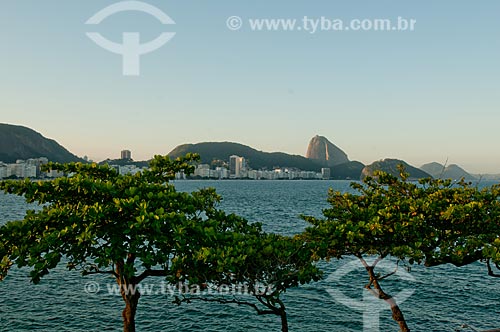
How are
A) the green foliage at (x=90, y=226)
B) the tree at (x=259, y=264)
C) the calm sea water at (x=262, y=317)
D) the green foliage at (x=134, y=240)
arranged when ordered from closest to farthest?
the green foliage at (x=90, y=226)
the green foliage at (x=134, y=240)
the tree at (x=259, y=264)
the calm sea water at (x=262, y=317)

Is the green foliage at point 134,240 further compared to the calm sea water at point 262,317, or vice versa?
the calm sea water at point 262,317

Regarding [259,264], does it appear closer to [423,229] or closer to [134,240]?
[134,240]

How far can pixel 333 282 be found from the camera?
34.2 meters

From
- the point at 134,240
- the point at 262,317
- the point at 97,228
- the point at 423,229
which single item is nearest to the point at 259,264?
the point at 134,240

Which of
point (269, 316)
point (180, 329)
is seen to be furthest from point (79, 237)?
point (269, 316)

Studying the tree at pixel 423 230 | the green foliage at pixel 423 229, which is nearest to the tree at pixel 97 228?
the green foliage at pixel 423 229

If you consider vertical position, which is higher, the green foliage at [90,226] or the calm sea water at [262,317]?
the green foliage at [90,226]

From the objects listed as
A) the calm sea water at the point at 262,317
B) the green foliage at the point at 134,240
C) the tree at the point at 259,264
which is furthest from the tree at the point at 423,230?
the calm sea water at the point at 262,317

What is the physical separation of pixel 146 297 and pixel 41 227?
22.4 meters

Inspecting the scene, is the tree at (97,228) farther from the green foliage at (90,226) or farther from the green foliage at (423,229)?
the green foliage at (423,229)

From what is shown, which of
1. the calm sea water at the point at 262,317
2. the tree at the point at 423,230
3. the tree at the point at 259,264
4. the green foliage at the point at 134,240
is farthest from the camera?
the calm sea water at the point at 262,317

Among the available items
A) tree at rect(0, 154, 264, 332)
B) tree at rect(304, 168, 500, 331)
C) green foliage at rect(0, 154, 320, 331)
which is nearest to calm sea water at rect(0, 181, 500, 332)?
tree at rect(304, 168, 500, 331)

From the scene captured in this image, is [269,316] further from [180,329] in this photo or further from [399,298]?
[399,298]

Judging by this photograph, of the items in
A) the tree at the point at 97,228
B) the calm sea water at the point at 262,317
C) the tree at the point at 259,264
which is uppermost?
the tree at the point at 97,228
